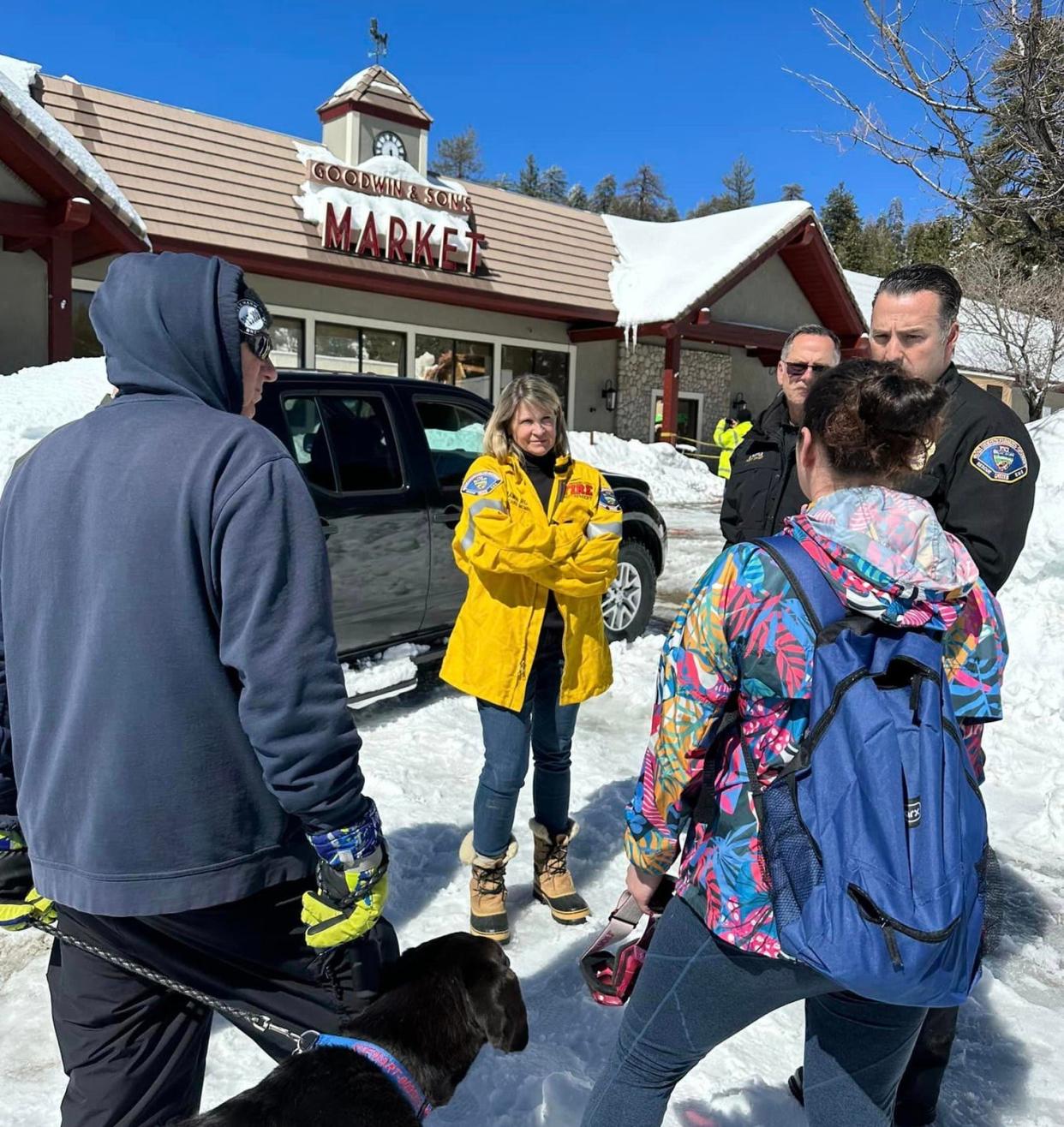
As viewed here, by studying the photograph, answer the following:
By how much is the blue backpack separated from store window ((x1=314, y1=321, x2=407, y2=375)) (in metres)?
14.9

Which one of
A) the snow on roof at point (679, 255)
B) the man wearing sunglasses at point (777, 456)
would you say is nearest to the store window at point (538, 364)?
the snow on roof at point (679, 255)

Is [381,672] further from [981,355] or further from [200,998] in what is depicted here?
[981,355]

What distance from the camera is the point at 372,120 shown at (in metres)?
16.2

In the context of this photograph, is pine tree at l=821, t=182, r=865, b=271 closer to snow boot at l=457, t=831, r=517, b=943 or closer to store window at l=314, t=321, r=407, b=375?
store window at l=314, t=321, r=407, b=375

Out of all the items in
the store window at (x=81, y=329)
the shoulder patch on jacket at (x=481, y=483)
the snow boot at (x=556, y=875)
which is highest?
the store window at (x=81, y=329)

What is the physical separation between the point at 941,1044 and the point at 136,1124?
190 cm

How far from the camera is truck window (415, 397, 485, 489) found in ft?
18.6

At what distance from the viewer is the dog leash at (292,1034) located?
1.66 meters

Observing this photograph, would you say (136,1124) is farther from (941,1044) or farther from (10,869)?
(941,1044)

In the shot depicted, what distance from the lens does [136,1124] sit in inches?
69.6

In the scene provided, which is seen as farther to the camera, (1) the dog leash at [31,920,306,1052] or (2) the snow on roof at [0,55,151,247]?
(2) the snow on roof at [0,55,151,247]

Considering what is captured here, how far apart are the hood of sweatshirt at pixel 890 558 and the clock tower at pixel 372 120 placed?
54.3 feet

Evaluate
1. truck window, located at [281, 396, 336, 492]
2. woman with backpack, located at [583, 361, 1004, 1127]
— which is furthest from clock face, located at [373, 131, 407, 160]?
woman with backpack, located at [583, 361, 1004, 1127]

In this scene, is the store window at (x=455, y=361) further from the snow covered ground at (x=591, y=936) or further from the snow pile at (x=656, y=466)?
the snow covered ground at (x=591, y=936)
